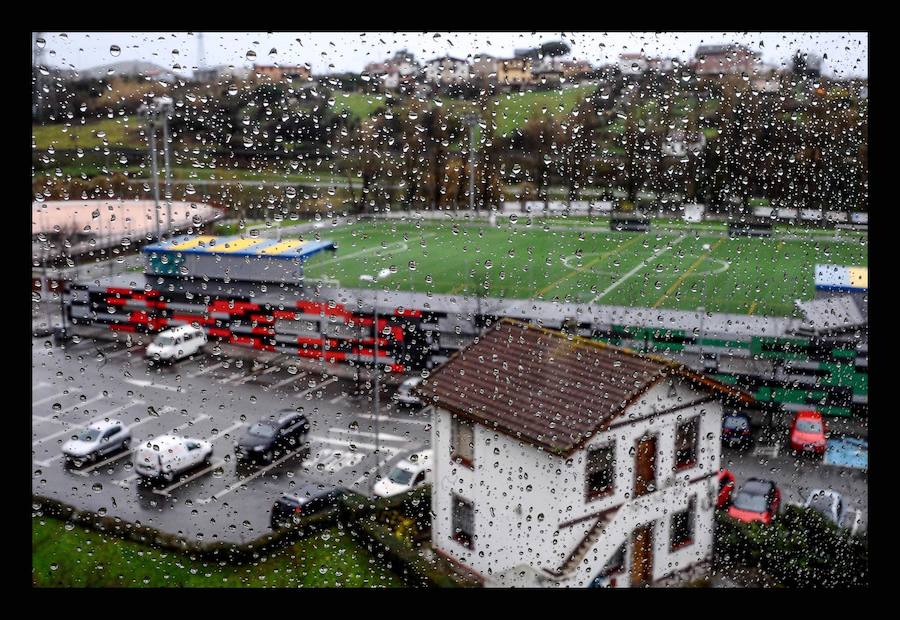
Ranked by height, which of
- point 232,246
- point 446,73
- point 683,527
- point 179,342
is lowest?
point 683,527

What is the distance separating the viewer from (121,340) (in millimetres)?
5957

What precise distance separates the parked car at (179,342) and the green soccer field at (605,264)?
0.92 meters

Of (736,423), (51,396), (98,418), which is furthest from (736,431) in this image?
(51,396)

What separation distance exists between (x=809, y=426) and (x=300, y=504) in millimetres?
3223

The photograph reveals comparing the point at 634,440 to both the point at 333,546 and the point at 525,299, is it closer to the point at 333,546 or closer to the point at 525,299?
the point at 333,546

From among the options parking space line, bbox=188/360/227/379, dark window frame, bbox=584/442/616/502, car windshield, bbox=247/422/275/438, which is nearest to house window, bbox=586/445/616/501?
dark window frame, bbox=584/442/616/502

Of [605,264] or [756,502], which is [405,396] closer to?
[756,502]

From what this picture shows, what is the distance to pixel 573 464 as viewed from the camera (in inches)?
117

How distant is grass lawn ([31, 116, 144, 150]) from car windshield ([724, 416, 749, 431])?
3859 millimetres

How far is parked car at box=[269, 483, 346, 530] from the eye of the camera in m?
3.93

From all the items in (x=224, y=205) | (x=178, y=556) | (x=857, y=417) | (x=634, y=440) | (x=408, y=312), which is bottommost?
(x=178, y=556)

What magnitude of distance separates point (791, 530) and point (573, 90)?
2275mm

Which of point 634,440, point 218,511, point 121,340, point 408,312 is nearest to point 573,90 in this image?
point 634,440

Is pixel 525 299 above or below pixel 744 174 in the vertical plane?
below
